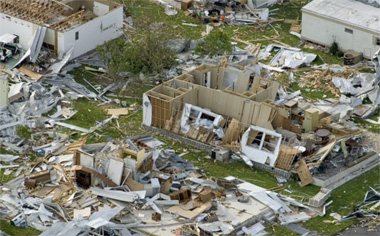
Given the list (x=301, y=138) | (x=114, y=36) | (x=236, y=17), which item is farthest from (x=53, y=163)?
(x=236, y=17)

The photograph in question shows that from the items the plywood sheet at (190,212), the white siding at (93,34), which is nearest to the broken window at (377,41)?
the white siding at (93,34)

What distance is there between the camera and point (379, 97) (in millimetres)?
47750

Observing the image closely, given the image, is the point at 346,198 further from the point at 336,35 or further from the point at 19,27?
the point at 19,27

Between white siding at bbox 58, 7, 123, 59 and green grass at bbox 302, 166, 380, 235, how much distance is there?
15.3 metres

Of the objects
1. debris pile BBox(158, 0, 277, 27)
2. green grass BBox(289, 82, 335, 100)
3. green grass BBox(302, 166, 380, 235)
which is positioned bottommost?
debris pile BBox(158, 0, 277, 27)

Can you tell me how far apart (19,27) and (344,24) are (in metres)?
14.6

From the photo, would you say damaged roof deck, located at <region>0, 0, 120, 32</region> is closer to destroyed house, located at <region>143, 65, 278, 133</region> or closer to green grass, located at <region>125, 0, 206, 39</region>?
green grass, located at <region>125, 0, 206, 39</region>

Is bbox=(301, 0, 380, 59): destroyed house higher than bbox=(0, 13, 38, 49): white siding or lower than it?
higher

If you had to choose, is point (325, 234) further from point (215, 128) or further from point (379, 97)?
point (379, 97)

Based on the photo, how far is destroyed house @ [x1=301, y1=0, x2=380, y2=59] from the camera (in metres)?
51.4

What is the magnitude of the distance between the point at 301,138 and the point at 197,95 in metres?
4.62

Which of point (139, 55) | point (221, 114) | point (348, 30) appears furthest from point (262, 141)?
point (348, 30)

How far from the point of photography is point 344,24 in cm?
5181

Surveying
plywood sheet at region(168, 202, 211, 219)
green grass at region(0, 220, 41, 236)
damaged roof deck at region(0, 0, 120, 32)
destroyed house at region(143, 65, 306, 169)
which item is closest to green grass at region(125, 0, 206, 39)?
damaged roof deck at region(0, 0, 120, 32)
